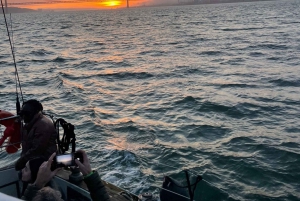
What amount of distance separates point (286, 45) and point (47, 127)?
3361 cm

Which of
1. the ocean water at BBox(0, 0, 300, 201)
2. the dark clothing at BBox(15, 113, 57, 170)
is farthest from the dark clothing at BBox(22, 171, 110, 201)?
the ocean water at BBox(0, 0, 300, 201)

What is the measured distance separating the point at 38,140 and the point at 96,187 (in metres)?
2.30

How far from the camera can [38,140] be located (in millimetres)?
5516

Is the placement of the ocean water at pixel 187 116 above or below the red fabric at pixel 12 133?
below

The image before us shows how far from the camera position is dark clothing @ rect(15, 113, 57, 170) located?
18.0 ft

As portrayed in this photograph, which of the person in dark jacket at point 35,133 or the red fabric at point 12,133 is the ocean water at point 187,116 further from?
the red fabric at point 12,133

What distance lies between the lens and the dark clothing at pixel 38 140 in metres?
5.49

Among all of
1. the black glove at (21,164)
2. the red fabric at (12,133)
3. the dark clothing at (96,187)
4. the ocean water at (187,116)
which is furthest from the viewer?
the ocean water at (187,116)

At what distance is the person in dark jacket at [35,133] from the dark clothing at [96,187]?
2.22m

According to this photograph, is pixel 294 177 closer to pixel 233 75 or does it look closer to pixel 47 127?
pixel 47 127

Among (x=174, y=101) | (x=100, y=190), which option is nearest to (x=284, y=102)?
(x=174, y=101)

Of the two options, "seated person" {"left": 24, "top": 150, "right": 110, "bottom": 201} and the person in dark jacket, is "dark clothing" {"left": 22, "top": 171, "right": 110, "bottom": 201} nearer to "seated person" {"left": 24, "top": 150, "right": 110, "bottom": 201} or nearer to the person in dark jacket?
"seated person" {"left": 24, "top": 150, "right": 110, "bottom": 201}

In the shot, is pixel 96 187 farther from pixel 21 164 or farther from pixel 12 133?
pixel 12 133

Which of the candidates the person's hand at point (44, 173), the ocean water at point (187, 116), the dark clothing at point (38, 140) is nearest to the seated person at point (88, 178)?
the person's hand at point (44, 173)
